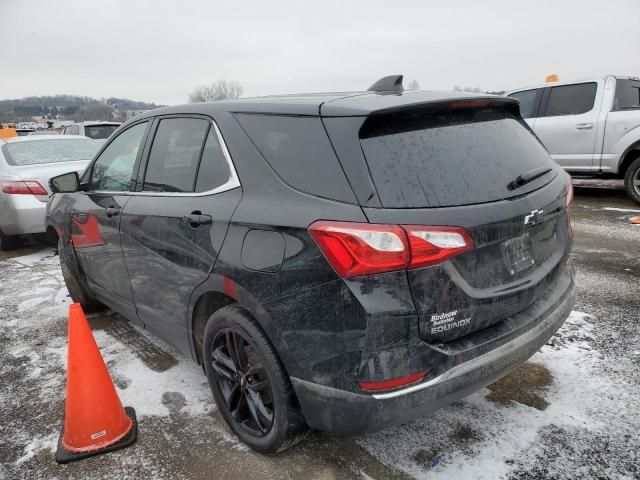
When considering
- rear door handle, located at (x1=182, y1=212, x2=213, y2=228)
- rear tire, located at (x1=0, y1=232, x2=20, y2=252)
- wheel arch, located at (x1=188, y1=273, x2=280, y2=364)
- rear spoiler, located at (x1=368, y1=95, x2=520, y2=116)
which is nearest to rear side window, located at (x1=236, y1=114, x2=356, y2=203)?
rear spoiler, located at (x1=368, y1=95, x2=520, y2=116)

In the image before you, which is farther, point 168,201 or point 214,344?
point 168,201

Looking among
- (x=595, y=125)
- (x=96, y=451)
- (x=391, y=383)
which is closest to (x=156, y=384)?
(x=96, y=451)

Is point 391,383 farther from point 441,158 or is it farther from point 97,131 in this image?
point 97,131

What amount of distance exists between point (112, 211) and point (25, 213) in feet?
12.8

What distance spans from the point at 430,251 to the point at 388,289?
0.21 meters

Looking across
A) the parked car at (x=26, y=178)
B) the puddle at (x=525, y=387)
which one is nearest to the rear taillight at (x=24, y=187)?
the parked car at (x=26, y=178)

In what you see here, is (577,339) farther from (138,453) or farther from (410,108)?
(138,453)

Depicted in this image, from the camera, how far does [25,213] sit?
20.7 feet

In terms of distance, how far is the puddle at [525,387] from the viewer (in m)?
2.68

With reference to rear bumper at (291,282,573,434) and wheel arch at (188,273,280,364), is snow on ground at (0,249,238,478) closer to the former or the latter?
wheel arch at (188,273,280,364)

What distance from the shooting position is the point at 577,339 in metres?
3.30

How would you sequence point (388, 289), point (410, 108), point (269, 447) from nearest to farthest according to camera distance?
point (388, 289) → point (410, 108) → point (269, 447)

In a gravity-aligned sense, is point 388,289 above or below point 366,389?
above

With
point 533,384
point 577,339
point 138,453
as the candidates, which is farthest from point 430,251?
point 577,339
